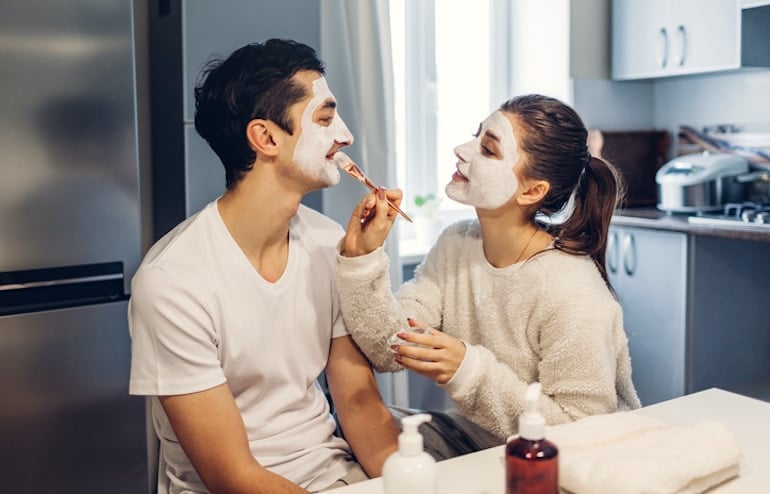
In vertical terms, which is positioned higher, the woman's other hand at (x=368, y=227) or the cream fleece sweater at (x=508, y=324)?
the woman's other hand at (x=368, y=227)

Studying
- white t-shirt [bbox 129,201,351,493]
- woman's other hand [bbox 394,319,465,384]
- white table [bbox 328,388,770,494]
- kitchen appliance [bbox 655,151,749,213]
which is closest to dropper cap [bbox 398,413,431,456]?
white table [bbox 328,388,770,494]

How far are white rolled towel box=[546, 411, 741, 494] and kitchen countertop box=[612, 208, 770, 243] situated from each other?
1.69 metres

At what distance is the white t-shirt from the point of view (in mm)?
1290

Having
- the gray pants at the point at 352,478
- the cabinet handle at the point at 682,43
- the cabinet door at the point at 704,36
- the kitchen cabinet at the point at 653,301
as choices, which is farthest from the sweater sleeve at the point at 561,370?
the cabinet handle at the point at 682,43

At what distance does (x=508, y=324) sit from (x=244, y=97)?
0.64m

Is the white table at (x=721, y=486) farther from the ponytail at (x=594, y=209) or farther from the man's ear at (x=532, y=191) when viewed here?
the man's ear at (x=532, y=191)

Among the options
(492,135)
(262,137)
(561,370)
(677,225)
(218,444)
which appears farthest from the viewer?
(677,225)

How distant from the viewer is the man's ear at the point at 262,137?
1463mm

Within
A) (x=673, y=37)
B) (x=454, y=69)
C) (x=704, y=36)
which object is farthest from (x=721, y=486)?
(x=454, y=69)

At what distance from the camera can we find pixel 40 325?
6.35 feet

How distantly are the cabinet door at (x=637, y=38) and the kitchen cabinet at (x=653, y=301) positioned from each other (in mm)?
752

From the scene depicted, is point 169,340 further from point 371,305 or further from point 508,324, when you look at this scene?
point 508,324

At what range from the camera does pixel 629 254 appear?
3066 millimetres

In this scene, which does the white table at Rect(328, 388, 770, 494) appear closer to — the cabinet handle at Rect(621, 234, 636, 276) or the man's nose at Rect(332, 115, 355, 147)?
the man's nose at Rect(332, 115, 355, 147)
